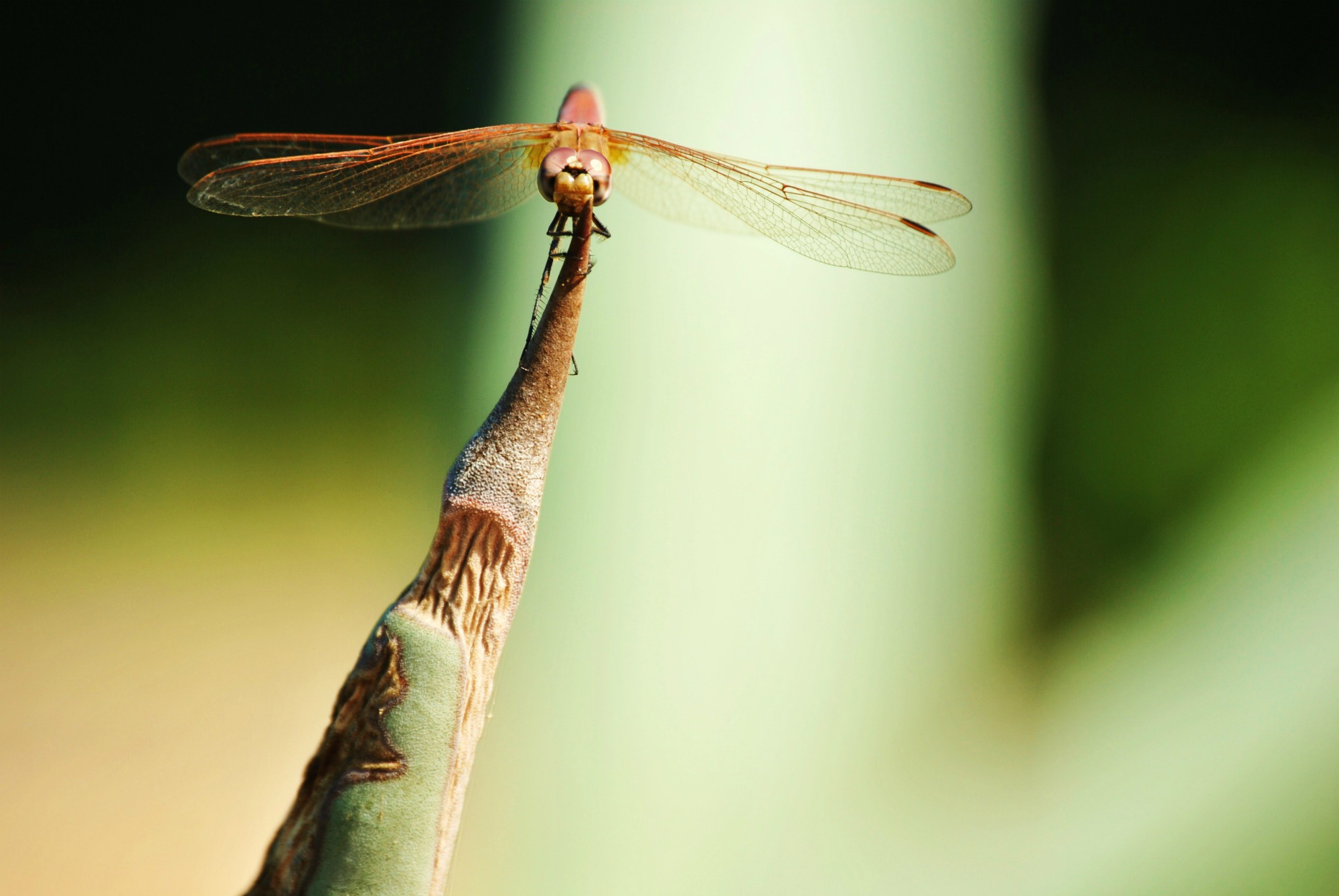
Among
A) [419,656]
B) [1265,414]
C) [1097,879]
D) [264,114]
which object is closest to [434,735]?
[419,656]

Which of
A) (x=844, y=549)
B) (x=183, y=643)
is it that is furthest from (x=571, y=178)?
(x=183, y=643)

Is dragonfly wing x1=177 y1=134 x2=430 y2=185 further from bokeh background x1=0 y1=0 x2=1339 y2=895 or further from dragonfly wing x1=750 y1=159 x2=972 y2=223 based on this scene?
bokeh background x1=0 y1=0 x2=1339 y2=895

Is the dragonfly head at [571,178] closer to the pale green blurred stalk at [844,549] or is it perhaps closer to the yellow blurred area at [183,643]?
the pale green blurred stalk at [844,549]

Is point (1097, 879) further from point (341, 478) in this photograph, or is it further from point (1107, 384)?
point (341, 478)

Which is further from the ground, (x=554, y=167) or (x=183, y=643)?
(x=554, y=167)

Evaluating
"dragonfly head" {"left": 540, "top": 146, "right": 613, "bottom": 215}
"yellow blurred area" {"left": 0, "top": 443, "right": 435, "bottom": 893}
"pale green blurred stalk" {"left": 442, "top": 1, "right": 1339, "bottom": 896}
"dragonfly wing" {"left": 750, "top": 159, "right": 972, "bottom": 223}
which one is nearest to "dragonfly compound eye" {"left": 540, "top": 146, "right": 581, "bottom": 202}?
"dragonfly head" {"left": 540, "top": 146, "right": 613, "bottom": 215}

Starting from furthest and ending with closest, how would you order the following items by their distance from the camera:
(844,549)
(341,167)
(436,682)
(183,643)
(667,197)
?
(183,643)
(844,549)
(667,197)
(341,167)
(436,682)

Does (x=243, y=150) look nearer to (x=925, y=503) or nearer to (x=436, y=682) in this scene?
(x=436, y=682)

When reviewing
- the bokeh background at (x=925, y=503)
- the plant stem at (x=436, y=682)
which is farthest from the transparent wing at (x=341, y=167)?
the bokeh background at (x=925, y=503)
